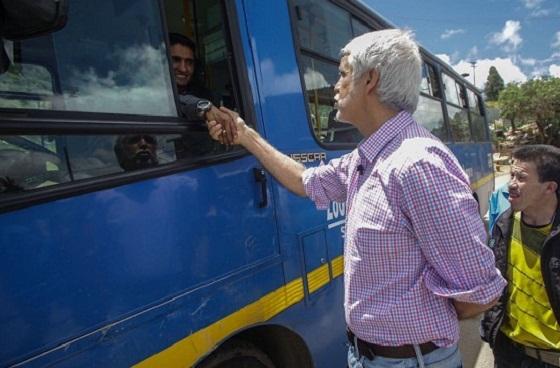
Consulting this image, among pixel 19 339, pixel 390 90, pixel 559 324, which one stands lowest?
pixel 559 324

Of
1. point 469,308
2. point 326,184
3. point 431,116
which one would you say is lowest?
point 469,308

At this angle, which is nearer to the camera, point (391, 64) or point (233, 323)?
point (391, 64)

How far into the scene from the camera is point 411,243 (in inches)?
53.6

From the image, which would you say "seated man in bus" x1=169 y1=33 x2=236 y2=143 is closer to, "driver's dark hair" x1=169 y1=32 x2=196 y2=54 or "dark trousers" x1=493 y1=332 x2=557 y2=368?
"driver's dark hair" x1=169 y1=32 x2=196 y2=54

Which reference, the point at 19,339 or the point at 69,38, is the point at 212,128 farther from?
the point at 19,339

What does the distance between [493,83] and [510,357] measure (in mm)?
99914

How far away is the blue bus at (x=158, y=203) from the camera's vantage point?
1226 mm

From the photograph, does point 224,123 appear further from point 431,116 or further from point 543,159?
point 431,116

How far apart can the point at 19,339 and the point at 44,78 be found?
0.75 metres

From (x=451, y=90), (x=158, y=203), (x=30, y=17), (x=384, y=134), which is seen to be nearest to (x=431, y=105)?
(x=451, y=90)

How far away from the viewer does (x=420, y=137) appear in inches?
54.3

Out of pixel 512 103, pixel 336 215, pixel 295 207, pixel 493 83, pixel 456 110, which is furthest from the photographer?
pixel 493 83

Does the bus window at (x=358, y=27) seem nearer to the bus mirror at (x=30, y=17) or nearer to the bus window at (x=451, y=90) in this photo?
the bus mirror at (x=30, y=17)

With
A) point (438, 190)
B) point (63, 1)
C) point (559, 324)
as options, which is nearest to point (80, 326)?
point (63, 1)
